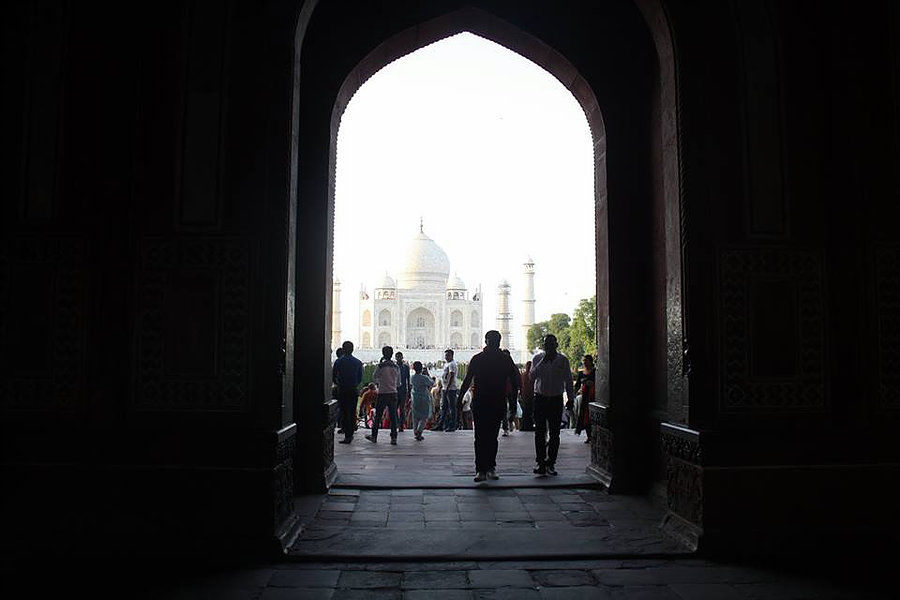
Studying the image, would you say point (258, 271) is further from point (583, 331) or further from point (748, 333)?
point (583, 331)

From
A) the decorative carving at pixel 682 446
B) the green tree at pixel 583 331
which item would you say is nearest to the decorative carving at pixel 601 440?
the decorative carving at pixel 682 446

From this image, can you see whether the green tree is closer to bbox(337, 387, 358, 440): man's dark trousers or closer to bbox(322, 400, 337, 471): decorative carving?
bbox(337, 387, 358, 440): man's dark trousers

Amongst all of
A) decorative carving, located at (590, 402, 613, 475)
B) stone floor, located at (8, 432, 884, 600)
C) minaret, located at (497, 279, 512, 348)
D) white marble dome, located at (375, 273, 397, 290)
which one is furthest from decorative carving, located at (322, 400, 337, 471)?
minaret, located at (497, 279, 512, 348)

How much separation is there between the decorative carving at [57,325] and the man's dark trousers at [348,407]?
477 cm

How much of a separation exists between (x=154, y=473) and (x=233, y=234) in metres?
1.34

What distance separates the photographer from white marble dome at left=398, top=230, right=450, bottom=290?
54.9 m

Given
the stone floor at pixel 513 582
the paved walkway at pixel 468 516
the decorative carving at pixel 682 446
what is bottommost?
the stone floor at pixel 513 582

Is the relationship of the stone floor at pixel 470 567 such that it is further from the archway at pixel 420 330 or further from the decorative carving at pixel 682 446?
the archway at pixel 420 330

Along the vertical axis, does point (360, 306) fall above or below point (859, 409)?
above

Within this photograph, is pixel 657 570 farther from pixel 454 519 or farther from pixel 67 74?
pixel 67 74

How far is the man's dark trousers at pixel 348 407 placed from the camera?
860 centimetres

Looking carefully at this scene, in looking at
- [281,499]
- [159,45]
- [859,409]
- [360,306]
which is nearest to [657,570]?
[859,409]

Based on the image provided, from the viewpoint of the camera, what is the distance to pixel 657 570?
3.68 metres

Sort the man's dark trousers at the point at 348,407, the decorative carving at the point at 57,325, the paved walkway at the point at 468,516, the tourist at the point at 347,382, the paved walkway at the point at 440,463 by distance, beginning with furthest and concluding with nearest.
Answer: the man's dark trousers at the point at 348,407, the tourist at the point at 347,382, the paved walkway at the point at 440,463, the paved walkway at the point at 468,516, the decorative carving at the point at 57,325
